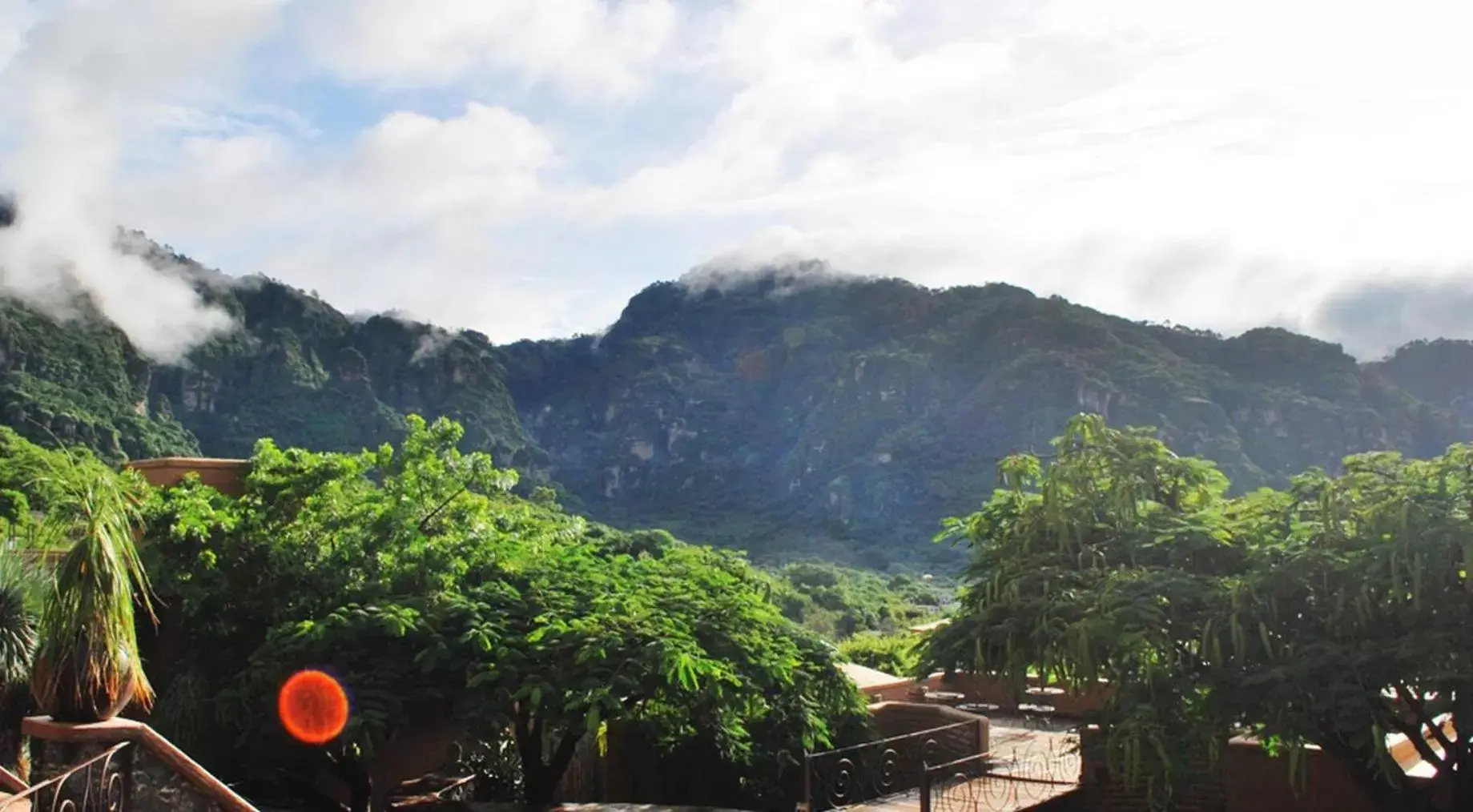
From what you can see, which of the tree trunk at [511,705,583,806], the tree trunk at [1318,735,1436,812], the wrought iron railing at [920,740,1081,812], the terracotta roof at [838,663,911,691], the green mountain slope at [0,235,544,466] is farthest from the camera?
the green mountain slope at [0,235,544,466]

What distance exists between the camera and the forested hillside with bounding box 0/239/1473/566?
11762 cm

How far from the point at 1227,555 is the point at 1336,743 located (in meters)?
1.83

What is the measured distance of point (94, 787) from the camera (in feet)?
21.9

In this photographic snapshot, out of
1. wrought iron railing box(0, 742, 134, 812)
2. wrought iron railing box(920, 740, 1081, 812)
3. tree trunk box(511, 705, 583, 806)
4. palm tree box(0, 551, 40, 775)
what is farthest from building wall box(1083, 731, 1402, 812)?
palm tree box(0, 551, 40, 775)

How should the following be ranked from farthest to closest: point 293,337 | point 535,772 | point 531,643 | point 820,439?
1. point 820,439
2. point 293,337
3. point 535,772
4. point 531,643

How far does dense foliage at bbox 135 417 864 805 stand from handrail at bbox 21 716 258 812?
4.07m

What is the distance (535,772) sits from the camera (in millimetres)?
13852

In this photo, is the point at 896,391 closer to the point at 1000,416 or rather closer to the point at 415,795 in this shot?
the point at 1000,416

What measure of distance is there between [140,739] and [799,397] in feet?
563

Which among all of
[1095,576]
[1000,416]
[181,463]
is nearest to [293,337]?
[1000,416]

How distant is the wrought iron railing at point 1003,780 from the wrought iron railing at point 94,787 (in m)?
7.97

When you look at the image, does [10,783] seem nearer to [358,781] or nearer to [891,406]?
[358,781]

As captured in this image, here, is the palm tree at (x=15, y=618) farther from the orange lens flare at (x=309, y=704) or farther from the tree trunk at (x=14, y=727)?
the orange lens flare at (x=309, y=704)

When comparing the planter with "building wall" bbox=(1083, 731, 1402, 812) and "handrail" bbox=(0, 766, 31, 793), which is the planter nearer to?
"handrail" bbox=(0, 766, 31, 793)
